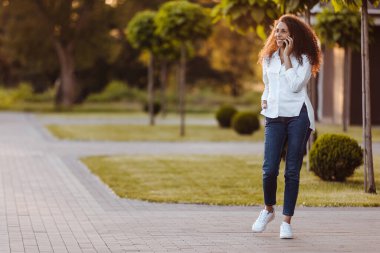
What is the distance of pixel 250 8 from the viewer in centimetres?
1706

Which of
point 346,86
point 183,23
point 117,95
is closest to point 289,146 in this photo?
point 183,23

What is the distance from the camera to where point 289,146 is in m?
9.33

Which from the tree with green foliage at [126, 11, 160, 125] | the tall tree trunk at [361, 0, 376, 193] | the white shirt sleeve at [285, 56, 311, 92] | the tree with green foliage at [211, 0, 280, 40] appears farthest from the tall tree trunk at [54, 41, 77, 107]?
the white shirt sleeve at [285, 56, 311, 92]

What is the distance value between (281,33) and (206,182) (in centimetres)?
603

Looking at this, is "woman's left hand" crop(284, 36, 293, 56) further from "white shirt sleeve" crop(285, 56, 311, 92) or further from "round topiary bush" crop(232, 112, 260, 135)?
"round topiary bush" crop(232, 112, 260, 135)

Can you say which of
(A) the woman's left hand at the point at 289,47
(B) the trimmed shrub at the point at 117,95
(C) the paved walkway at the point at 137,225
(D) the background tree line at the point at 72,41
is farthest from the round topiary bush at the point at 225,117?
(B) the trimmed shrub at the point at 117,95

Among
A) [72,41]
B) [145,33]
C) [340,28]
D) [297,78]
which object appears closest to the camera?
[297,78]

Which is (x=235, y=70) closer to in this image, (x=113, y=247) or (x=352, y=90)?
(x=352, y=90)

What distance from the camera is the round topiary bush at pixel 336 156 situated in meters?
14.3

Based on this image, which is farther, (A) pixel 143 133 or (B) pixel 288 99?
(A) pixel 143 133

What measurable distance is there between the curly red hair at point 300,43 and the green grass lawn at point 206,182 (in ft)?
10.4

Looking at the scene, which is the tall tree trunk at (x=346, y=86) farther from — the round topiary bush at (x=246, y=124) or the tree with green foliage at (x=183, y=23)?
the tree with green foliage at (x=183, y=23)

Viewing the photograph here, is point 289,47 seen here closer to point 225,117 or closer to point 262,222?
point 262,222

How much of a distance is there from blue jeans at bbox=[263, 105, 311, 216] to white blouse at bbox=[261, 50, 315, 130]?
0.06 meters
